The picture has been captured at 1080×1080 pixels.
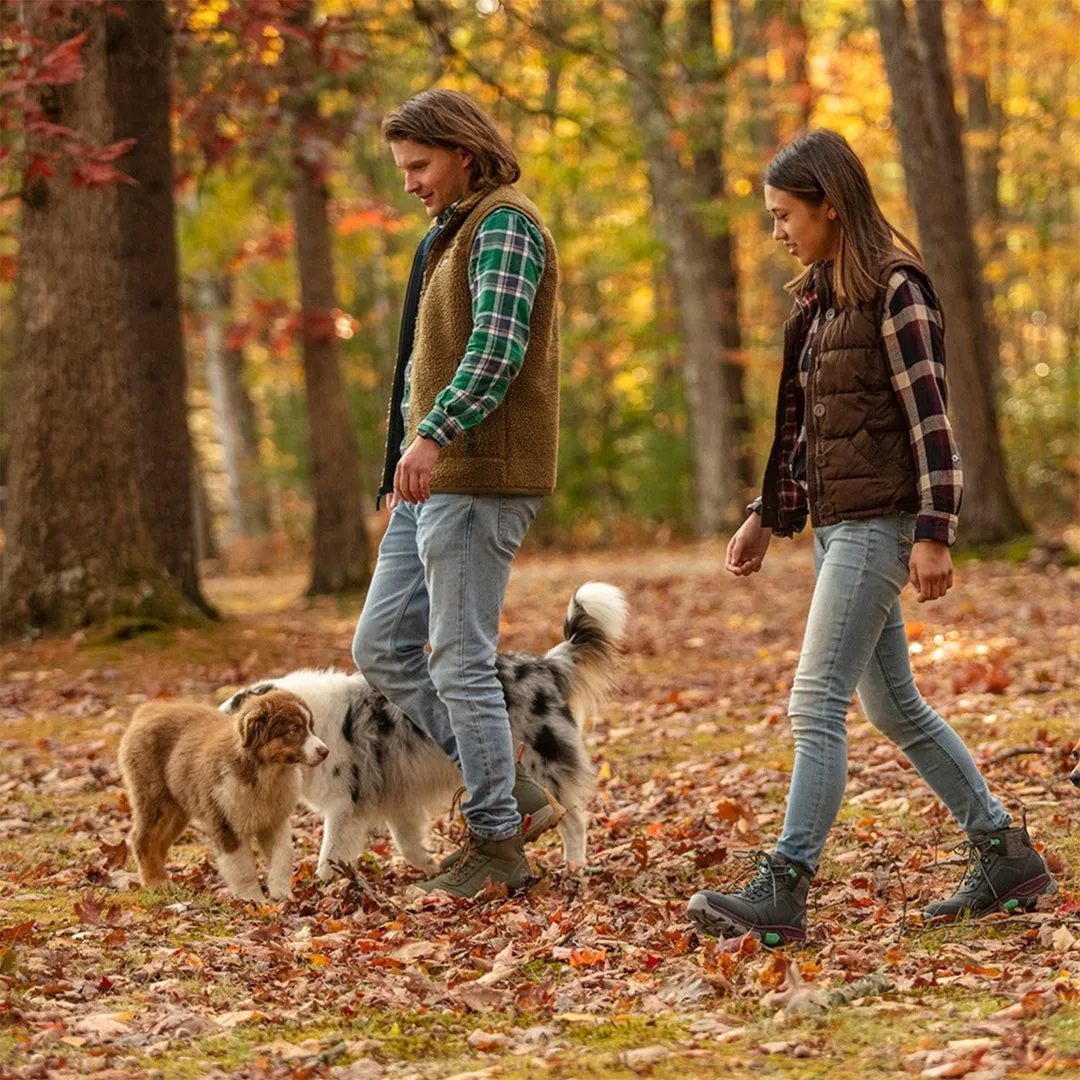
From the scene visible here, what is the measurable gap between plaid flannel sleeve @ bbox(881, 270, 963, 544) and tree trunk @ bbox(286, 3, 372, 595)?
12266 mm

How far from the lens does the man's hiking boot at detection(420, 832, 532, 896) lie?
5203mm

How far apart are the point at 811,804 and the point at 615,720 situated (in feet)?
15.2

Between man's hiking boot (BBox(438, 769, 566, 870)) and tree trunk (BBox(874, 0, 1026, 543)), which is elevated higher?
tree trunk (BBox(874, 0, 1026, 543))

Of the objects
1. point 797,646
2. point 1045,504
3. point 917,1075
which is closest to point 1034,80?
point 1045,504

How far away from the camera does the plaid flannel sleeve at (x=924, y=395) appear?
4.22 metres

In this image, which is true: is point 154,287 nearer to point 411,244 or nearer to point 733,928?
point 733,928

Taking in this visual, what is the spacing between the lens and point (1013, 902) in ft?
15.3

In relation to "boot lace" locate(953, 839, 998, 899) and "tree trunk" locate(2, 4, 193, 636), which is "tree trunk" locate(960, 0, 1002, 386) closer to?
"tree trunk" locate(2, 4, 193, 636)

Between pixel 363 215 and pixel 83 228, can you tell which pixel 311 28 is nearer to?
pixel 83 228

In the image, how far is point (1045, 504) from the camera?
23625 mm

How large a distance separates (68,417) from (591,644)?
19.0ft

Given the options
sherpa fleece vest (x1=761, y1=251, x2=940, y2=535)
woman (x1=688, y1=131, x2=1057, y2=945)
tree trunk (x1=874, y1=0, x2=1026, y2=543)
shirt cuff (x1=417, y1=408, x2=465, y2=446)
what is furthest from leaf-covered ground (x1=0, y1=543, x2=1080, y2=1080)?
tree trunk (x1=874, y1=0, x2=1026, y2=543)

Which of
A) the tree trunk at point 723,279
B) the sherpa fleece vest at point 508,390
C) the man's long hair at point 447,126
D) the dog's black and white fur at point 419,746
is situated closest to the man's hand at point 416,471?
the sherpa fleece vest at point 508,390

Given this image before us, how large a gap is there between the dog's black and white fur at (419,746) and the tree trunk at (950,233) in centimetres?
1025
